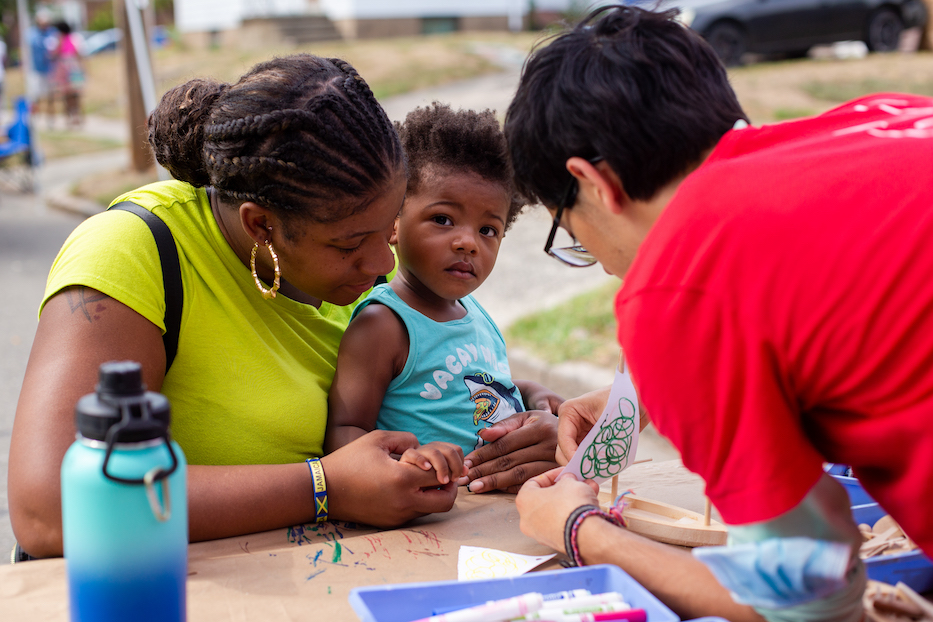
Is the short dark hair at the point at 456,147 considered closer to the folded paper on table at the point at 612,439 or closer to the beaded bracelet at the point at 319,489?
the folded paper on table at the point at 612,439

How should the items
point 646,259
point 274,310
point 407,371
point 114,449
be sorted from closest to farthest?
point 114,449 → point 646,259 → point 274,310 → point 407,371

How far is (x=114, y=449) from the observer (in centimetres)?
100

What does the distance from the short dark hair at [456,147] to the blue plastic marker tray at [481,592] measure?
119 centimetres

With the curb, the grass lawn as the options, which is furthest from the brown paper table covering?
the curb

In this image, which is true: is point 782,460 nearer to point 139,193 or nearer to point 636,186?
point 636,186

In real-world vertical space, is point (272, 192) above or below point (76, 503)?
above

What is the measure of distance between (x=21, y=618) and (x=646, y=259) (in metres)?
1.12

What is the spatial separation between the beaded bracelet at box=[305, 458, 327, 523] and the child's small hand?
17 centimetres

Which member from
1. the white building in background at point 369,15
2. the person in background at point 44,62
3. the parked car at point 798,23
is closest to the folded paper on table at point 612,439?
the parked car at point 798,23

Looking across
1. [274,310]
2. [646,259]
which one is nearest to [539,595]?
[646,259]

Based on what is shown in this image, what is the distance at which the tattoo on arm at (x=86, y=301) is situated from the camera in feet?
5.04

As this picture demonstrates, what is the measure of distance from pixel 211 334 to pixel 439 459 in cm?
54

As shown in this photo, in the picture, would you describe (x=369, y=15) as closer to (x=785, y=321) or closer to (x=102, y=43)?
(x=102, y=43)

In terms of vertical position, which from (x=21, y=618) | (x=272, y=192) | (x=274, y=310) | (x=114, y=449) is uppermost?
(x=272, y=192)
